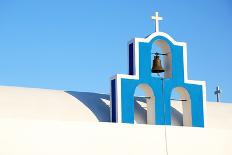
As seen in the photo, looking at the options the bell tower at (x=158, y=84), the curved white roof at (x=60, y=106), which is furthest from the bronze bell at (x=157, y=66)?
the curved white roof at (x=60, y=106)

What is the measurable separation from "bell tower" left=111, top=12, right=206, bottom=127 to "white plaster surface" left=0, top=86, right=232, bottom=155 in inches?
17.8

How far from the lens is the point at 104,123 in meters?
12.9

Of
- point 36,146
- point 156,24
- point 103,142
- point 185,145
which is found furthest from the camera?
point 156,24

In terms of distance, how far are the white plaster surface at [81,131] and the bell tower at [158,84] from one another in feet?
1.48

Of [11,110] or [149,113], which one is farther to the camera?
[149,113]

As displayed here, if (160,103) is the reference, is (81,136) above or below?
below

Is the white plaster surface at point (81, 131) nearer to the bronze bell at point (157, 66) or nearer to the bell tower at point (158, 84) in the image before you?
the bell tower at point (158, 84)

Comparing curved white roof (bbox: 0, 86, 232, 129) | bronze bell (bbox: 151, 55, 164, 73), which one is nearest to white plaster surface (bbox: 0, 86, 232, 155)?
curved white roof (bbox: 0, 86, 232, 129)

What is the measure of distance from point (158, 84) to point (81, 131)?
3.00 metres

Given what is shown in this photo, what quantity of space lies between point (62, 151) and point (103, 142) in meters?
1.10

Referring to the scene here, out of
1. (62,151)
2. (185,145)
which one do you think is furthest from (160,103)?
(62,151)

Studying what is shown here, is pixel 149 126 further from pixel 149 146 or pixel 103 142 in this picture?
pixel 103 142

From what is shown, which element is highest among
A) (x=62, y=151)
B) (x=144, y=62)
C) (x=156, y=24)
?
(x=156, y=24)

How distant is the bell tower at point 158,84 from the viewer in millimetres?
13875
